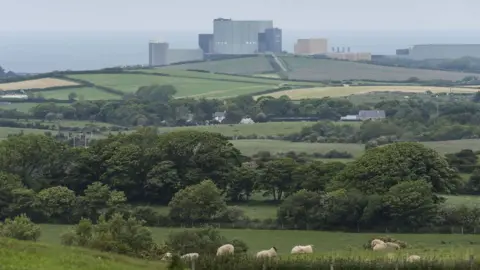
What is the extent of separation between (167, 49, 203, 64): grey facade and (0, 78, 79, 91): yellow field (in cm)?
6249

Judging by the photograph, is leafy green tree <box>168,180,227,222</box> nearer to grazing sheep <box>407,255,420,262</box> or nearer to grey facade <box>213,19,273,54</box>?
grazing sheep <box>407,255,420,262</box>

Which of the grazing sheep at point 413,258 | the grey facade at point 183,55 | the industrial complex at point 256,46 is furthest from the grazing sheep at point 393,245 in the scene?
the industrial complex at point 256,46

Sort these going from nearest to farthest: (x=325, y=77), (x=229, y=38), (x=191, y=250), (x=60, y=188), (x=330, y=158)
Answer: (x=191, y=250)
(x=60, y=188)
(x=330, y=158)
(x=325, y=77)
(x=229, y=38)

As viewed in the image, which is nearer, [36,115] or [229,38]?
[36,115]

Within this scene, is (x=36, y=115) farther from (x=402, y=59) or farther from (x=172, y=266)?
(x=402, y=59)

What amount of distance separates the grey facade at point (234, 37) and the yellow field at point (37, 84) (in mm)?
74059

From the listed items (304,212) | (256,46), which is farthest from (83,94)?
(256,46)

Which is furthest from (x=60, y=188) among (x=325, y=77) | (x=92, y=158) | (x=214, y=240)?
(x=325, y=77)

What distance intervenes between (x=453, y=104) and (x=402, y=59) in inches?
3368

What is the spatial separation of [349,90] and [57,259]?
87.5 meters

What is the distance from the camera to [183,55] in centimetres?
17388

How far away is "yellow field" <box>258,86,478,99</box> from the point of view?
100 m

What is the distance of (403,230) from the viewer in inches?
1403

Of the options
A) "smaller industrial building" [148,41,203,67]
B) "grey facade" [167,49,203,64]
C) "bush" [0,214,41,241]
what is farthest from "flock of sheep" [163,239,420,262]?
"grey facade" [167,49,203,64]
